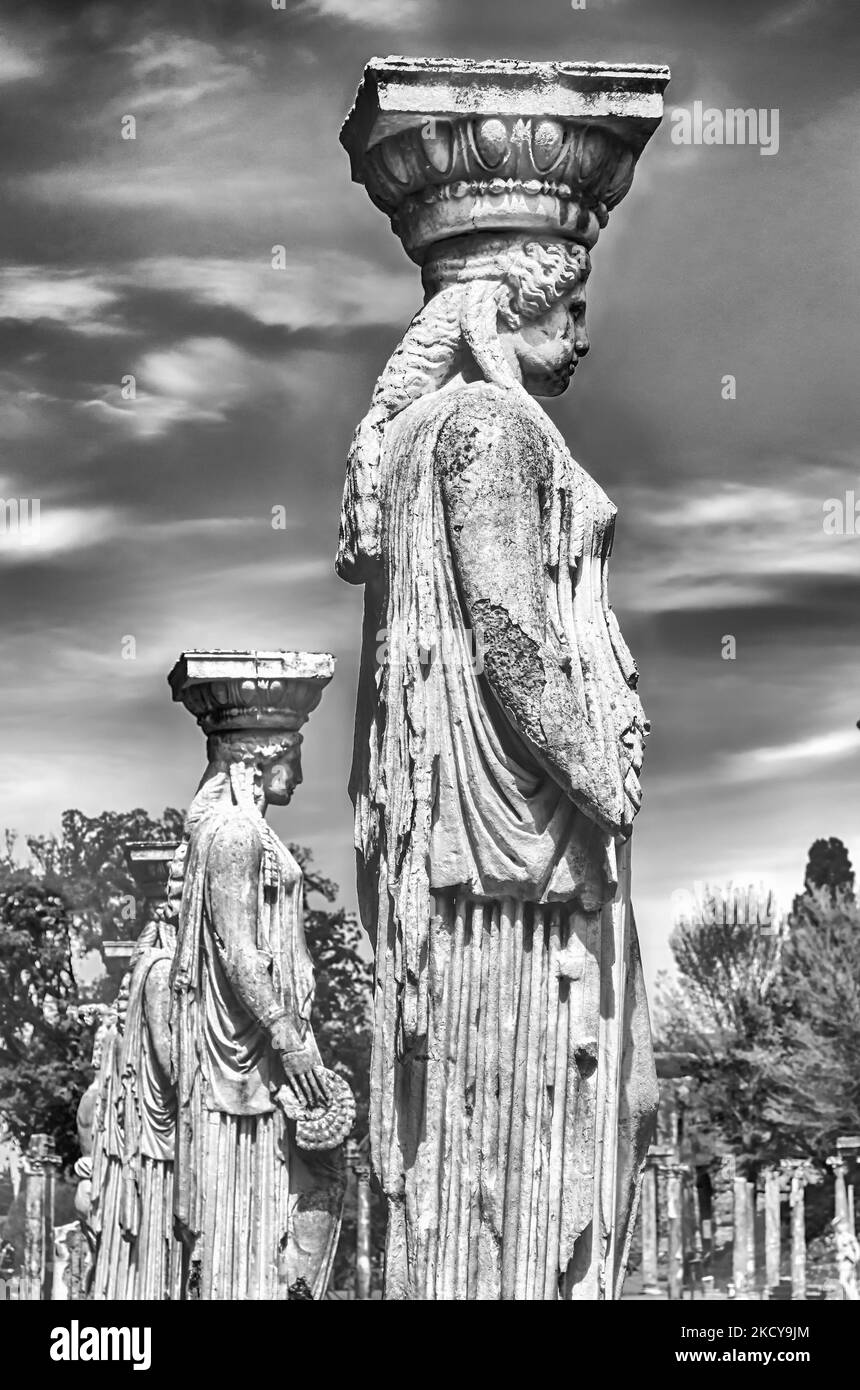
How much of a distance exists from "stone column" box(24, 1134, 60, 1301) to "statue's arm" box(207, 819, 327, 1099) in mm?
9865

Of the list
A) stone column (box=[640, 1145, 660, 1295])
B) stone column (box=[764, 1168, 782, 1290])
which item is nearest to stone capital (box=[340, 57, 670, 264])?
stone column (box=[764, 1168, 782, 1290])

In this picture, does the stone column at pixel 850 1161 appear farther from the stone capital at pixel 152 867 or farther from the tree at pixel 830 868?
the stone capital at pixel 152 867

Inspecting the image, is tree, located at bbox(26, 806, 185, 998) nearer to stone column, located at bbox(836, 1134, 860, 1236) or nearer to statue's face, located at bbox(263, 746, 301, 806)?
statue's face, located at bbox(263, 746, 301, 806)

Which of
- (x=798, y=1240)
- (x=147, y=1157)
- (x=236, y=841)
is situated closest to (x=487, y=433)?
(x=236, y=841)

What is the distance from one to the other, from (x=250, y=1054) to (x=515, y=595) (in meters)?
4.87

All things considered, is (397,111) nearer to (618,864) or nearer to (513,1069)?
(618,864)

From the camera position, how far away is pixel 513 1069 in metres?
5.88

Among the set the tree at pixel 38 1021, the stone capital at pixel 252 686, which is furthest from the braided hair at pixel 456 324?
the tree at pixel 38 1021

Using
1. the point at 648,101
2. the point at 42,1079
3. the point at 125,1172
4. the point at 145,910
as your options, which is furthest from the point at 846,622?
the point at 648,101

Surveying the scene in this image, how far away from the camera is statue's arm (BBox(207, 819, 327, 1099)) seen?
32.9ft

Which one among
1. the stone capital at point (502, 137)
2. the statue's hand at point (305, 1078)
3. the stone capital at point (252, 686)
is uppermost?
the stone capital at point (502, 137)

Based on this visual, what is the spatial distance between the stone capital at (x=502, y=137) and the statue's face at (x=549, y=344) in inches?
7.7

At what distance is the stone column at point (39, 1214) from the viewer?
19672mm
